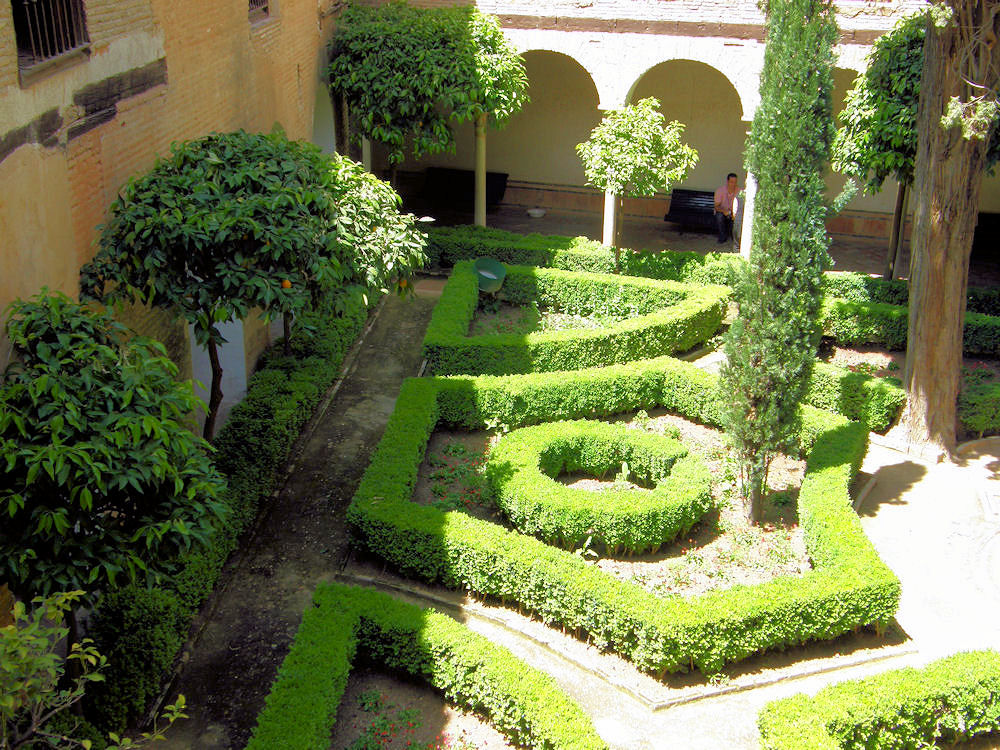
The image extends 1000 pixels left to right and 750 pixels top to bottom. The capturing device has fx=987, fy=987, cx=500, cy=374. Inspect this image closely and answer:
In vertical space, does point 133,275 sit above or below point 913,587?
above

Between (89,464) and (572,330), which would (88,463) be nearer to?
(89,464)

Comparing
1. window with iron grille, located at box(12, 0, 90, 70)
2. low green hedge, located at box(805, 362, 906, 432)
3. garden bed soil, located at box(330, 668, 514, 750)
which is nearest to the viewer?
garden bed soil, located at box(330, 668, 514, 750)

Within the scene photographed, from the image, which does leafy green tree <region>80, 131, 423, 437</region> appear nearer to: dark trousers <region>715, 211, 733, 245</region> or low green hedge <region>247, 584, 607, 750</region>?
low green hedge <region>247, 584, 607, 750</region>

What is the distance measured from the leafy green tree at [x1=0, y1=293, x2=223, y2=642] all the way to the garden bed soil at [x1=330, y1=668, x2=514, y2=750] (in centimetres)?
217

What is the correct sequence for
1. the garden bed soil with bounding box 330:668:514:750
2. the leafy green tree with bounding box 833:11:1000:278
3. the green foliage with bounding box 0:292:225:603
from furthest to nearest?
the leafy green tree with bounding box 833:11:1000:278 → the garden bed soil with bounding box 330:668:514:750 → the green foliage with bounding box 0:292:225:603

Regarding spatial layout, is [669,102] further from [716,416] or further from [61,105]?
[61,105]

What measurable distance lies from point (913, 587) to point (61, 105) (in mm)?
9005

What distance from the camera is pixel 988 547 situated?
34.2 ft

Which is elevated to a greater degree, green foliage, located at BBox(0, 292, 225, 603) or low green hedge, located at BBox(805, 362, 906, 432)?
green foliage, located at BBox(0, 292, 225, 603)

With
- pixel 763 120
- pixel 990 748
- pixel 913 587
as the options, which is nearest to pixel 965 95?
pixel 763 120

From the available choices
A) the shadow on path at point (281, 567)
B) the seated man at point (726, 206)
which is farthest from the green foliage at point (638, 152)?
the shadow on path at point (281, 567)

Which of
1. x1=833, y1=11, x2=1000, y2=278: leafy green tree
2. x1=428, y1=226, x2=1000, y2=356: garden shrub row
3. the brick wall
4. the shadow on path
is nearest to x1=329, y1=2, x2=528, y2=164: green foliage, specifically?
x1=428, y1=226, x2=1000, y2=356: garden shrub row

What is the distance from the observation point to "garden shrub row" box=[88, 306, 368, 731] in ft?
24.7

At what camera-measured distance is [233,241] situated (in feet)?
27.8
